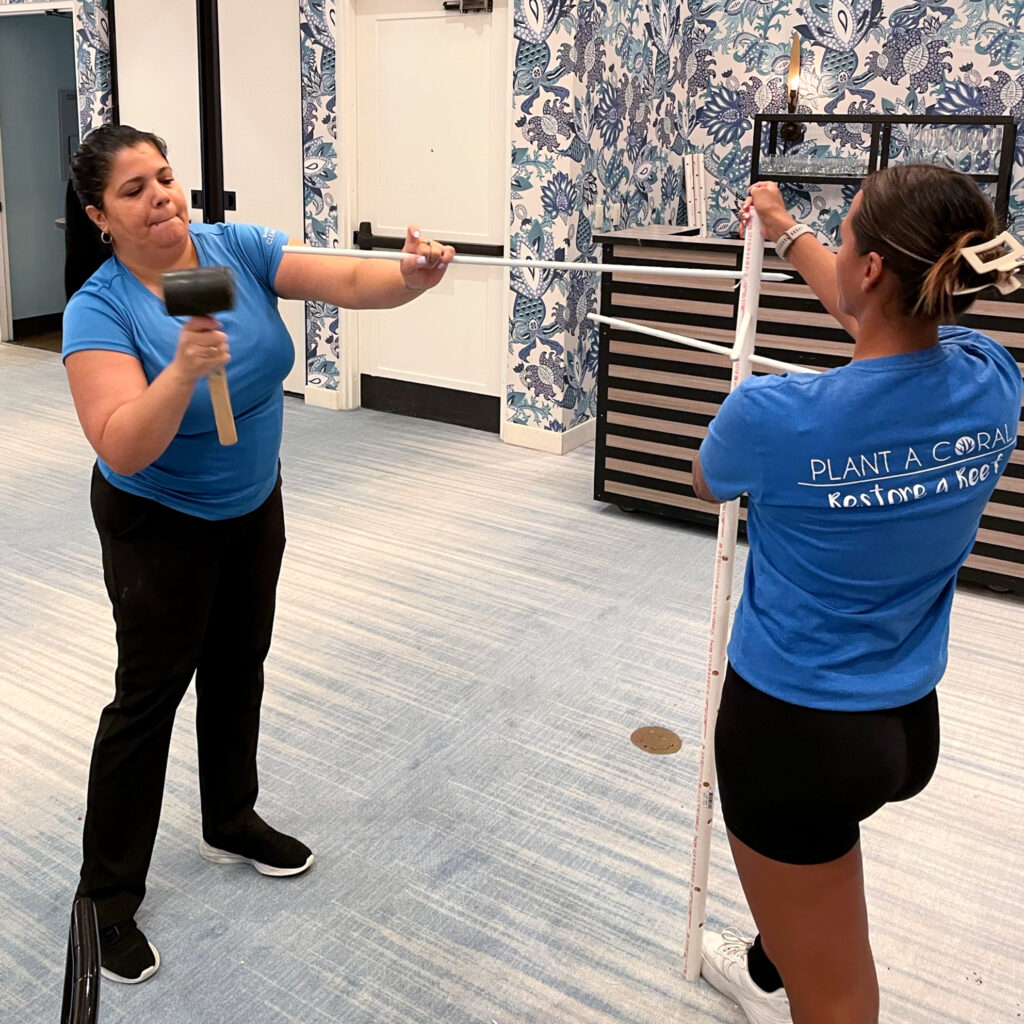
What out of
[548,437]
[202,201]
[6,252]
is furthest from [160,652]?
[6,252]

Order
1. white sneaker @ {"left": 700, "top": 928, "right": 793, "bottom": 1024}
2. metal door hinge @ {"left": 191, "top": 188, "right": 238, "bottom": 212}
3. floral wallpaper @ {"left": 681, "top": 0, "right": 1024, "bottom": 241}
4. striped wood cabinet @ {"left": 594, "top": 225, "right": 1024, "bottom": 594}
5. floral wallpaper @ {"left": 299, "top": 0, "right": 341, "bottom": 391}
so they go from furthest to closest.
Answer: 1. metal door hinge @ {"left": 191, "top": 188, "right": 238, "bottom": 212}
2. floral wallpaper @ {"left": 299, "top": 0, "right": 341, "bottom": 391}
3. floral wallpaper @ {"left": 681, "top": 0, "right": 1024, "bottom": 241}
4. striped wood cabinet @ {"left": 594, "top": 225, "right": 1024, "bottom": 594}
5. white sneaker @ {"left": 700, "top": 928, "right": 793, "bottom": 1024}

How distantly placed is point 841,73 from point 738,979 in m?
4.17

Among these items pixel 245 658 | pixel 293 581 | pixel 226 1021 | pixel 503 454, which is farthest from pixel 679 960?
pixel 503 454

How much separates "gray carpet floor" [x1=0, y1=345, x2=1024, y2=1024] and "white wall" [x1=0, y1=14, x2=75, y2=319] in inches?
169

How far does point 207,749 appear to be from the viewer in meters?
2.05

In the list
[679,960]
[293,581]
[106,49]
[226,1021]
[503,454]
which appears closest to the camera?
[226,1021]

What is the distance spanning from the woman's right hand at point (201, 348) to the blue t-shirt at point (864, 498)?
642 millimetres

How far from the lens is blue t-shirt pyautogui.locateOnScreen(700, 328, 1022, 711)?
1.16 m

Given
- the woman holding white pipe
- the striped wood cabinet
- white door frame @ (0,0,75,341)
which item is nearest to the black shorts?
the woman holding white pipe

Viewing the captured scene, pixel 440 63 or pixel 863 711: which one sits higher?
pixel 440 63

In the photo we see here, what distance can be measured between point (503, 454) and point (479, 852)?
3.02 meters

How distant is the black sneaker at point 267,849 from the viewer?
82.5 inches

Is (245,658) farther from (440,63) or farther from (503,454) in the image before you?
(440,63)

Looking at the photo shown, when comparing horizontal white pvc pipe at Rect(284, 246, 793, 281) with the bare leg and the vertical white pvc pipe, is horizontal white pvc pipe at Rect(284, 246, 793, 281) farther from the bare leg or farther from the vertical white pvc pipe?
the bare leg
